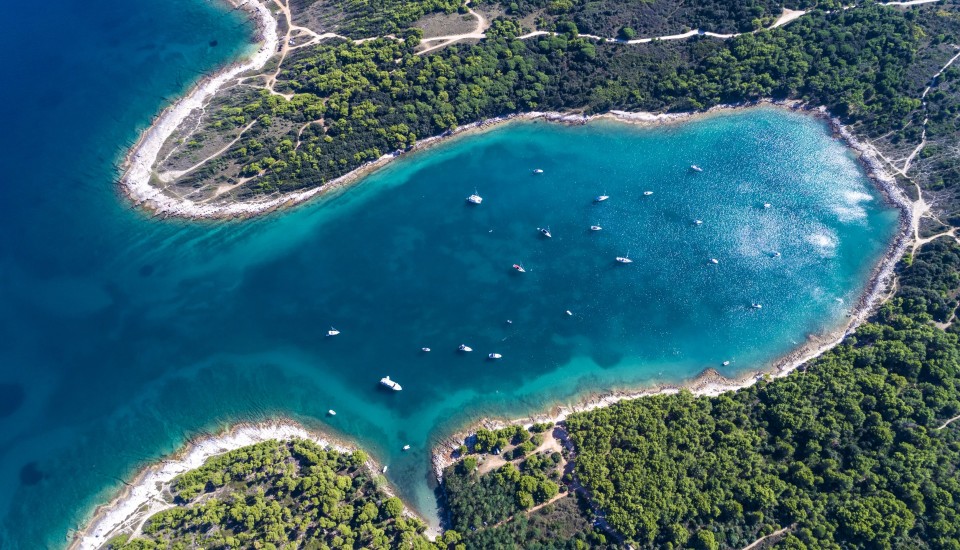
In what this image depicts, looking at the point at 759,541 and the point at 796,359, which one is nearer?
the point at 759,541

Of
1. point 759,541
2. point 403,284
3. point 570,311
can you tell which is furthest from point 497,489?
point 403,284

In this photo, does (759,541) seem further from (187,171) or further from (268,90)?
(268,90)

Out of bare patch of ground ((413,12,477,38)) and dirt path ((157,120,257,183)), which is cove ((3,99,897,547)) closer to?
dirt path ((157,120,257,183))

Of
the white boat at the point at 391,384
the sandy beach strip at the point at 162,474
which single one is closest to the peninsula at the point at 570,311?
the sandy beach strip at the point at 162,474

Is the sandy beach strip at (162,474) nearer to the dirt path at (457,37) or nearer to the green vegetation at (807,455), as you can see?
the green vegetation at (807,455)

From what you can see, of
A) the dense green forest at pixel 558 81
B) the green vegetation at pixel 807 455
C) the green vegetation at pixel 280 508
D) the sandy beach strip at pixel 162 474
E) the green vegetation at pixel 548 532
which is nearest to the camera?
the green vegetation at pixel 807 455

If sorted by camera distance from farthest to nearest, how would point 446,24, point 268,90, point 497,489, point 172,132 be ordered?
1. point 446,24
2. point 268,90
3. point 172,132
4. point 497,489
